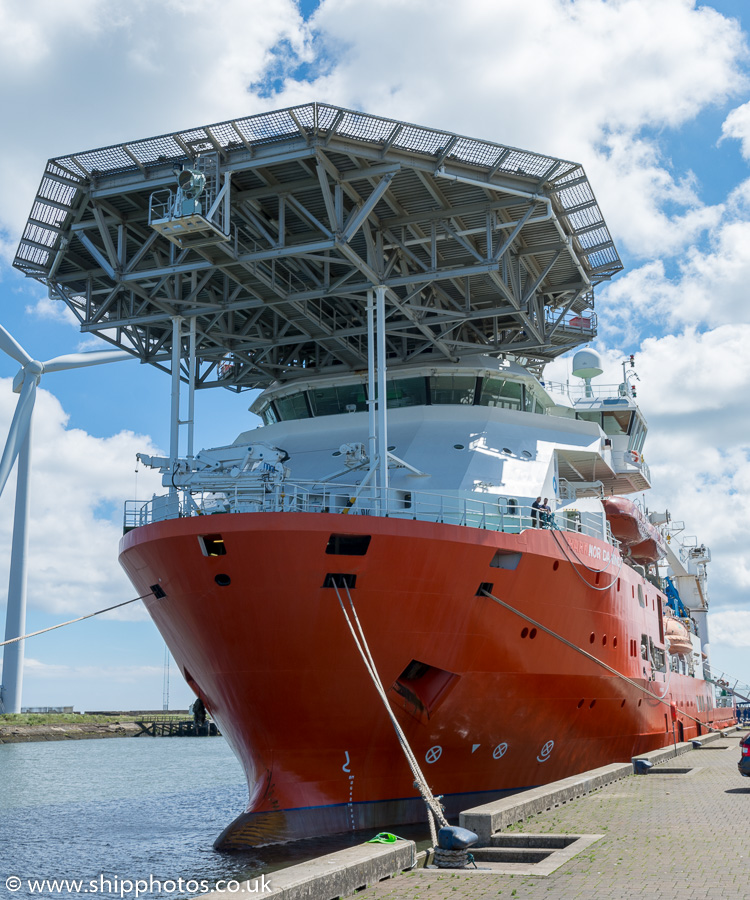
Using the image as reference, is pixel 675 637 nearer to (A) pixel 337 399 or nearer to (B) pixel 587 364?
(B) pixel 587 364

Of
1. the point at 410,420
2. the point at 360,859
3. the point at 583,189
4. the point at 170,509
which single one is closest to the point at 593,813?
the point at 360,859

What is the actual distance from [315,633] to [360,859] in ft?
25.3

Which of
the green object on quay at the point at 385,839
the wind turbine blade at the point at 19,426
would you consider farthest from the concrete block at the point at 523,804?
the wind turbine blade at the point at 19,426

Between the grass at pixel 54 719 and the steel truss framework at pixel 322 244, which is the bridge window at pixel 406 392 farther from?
the grass at pixel 54 719

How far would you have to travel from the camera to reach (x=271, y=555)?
58.6 ft

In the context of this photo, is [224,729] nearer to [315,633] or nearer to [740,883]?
[315,633]

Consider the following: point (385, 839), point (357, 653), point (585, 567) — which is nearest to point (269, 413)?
point (585, 567)

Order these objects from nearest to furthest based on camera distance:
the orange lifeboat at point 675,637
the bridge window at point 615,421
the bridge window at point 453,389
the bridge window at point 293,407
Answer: the bridge window at point 453,389
the bridge window at point 293,407
the bridge window at point 615,421
the orange lifeboat at point 675,637

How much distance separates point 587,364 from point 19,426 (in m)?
29.5

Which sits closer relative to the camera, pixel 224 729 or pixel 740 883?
pixel 740 883

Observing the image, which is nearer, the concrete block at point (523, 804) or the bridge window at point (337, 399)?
the concrete block at point (523, 804)

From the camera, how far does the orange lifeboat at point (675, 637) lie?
36369 mm

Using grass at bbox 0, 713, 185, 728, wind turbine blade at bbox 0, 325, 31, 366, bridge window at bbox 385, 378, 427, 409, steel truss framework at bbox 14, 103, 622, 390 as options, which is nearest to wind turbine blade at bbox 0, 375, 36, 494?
wind turbine blade at bbox 0, 325, 31, 366

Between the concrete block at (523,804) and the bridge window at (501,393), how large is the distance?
11620 mm
